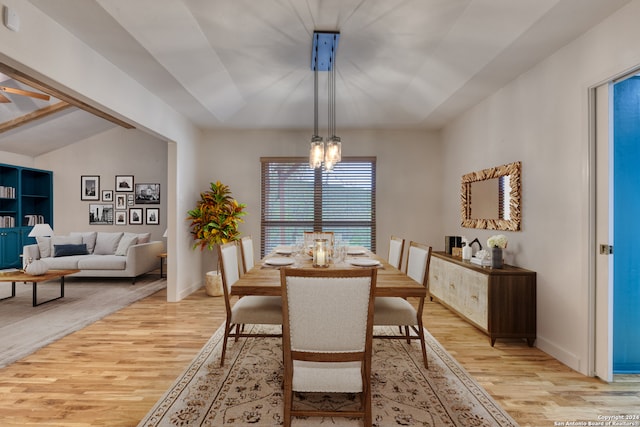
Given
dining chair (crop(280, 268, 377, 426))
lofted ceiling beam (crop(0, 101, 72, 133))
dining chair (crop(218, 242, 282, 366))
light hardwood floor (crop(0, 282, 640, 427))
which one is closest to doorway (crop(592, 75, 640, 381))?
light hardwood floor (crop(0, 282, 640, 427))

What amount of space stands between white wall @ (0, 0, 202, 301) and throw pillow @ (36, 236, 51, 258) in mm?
3076

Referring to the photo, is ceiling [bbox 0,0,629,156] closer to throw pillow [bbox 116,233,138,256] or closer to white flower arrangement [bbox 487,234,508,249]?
white flower arrangement [bbox 487,234,508,249]

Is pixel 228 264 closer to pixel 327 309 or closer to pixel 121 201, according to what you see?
pixel 327 309

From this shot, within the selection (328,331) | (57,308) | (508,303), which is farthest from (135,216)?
(508,303)

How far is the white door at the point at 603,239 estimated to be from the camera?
2508 millimetres

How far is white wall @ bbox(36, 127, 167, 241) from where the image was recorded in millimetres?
7324

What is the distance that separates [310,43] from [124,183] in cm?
593

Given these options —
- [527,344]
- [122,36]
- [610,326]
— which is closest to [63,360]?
[122,36]

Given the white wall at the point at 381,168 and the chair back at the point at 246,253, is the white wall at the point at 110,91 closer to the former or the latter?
the white wall at the point at 381,168

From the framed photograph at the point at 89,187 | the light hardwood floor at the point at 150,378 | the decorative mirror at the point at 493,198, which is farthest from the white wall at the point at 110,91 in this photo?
the decorative mirror at the point at 493,198

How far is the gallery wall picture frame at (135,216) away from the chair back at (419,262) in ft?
20.5

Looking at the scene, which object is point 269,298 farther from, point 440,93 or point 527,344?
point 440,93

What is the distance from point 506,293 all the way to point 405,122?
3.12 m

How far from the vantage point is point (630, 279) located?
2621mm
